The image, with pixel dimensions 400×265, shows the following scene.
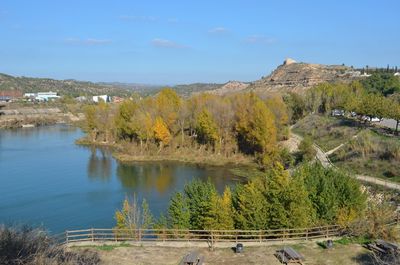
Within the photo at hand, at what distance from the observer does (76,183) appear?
45844 millimetres

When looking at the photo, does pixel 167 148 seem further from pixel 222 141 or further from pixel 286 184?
pixel 286 184

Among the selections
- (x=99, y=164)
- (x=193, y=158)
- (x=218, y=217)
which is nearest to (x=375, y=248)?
(x=218, y=217)

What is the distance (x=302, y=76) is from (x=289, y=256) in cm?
13333

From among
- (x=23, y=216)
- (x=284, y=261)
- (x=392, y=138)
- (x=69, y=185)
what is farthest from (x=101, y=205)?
(x=392, y=138)

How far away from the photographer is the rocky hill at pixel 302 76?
129 m

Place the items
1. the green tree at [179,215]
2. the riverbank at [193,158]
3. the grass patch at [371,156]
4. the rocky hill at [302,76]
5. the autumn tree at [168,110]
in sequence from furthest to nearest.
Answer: the rocky hill at [302,76] < the autumn tree at [168,110] < the riverbank at [193,158] < the grass patch at [371,156] < the green tree at [179,215]

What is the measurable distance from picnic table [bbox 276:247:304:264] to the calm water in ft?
43.4

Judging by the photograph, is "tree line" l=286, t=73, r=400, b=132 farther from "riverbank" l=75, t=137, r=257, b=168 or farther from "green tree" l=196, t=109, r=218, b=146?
"green tree" l=196, t=109, r=218, b=146

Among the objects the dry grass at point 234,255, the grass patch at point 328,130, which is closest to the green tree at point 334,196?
the dry grass at point 234,255

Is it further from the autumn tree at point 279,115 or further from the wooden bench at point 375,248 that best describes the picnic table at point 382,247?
the autumn tree at point 279,115

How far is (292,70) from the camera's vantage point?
161 meters

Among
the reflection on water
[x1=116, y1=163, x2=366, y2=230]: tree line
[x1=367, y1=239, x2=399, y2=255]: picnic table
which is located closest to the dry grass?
[x1=367, y1=239, x2=399, y2=255]: picnic table

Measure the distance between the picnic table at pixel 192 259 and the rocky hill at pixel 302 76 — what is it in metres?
106

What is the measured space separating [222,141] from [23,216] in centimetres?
3222
